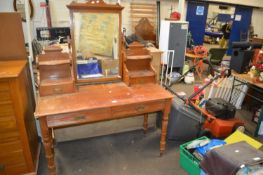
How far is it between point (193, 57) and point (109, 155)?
361 centimetres

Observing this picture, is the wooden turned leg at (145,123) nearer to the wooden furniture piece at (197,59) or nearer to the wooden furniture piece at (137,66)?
the wooden furniture piece at (137,66)

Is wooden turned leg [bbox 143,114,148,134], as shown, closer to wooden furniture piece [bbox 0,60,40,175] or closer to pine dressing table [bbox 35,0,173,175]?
pine dressing table [bbox 35,0,173,175]

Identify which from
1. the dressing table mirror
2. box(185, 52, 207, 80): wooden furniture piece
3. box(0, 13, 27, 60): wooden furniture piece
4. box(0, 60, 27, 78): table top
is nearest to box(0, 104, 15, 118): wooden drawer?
box(0, 60, 27, 78): table top

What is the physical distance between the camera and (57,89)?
1.88m

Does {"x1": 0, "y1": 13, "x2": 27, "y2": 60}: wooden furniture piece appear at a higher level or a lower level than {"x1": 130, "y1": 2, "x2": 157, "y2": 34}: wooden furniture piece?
lower

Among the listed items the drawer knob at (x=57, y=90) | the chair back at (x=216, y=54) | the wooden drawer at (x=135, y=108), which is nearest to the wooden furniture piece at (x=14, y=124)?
the drawer knob at (x=57, y=90)

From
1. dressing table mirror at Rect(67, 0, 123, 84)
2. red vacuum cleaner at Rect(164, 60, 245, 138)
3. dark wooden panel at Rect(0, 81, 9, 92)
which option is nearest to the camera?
dark wooden panel at Rect(0, 81, 9, 92)

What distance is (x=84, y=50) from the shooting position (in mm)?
2059

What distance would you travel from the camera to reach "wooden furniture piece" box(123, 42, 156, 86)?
2.14 meters

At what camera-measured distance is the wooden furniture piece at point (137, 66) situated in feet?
7.03

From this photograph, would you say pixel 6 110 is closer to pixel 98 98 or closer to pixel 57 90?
pixel 57 90

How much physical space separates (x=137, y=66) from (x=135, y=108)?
1.96 ft

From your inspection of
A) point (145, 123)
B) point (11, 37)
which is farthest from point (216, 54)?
point (11, 37)

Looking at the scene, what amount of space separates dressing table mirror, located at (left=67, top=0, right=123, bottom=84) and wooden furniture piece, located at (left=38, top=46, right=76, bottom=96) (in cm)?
10
